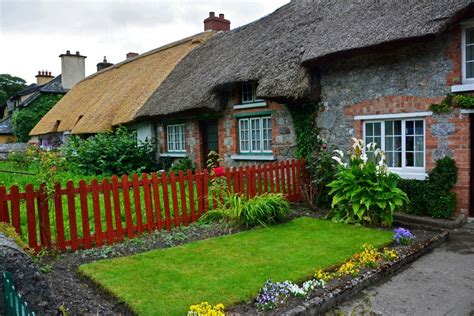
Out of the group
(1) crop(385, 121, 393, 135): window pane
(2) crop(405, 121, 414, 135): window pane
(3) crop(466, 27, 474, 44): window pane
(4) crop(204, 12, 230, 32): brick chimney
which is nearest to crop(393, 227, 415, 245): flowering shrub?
(2) crop(405, 121, 414, 135): window pane

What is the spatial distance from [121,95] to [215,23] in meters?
5.76

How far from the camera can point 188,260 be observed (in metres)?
5.21

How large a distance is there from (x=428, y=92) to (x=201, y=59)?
9.63 meters

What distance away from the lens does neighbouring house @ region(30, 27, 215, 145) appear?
16.5m

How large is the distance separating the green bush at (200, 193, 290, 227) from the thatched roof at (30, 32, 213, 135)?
30.5 ft

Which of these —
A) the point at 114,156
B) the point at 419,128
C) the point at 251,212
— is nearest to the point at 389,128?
the point at 419,128

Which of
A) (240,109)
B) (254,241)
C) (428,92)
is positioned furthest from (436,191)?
(240,109)

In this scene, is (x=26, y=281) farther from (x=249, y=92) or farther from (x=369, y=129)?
(x=249, y=92)

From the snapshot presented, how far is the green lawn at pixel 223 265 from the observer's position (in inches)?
160

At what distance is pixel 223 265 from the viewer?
16.4 feet

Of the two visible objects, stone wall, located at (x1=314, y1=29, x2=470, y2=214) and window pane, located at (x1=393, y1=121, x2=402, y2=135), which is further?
window pane, located at (x1=393, y1=121, x2=402, y2=135)

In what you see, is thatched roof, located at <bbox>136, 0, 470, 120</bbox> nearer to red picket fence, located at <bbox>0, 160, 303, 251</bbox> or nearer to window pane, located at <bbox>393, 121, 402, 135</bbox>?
window pane, located at <bbox>393, 121, 402, 135</bbox>

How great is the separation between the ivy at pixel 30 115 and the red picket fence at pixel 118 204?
26444 millimetres

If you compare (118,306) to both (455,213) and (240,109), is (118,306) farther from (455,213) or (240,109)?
(240,109)
